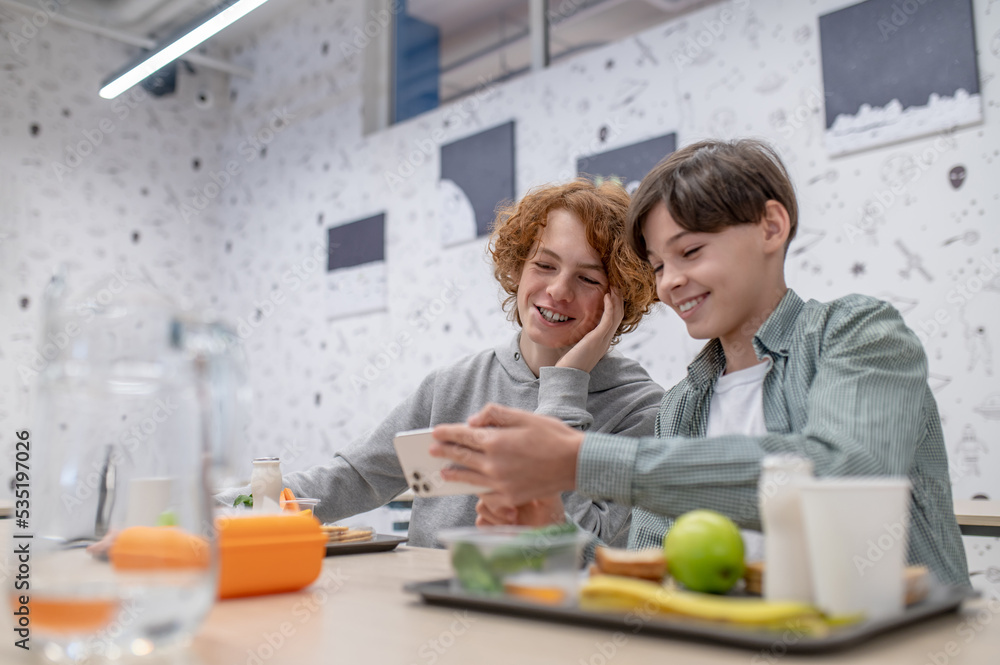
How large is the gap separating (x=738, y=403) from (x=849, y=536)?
0.74m

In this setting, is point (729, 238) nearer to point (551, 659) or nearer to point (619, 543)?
point (619, 543)

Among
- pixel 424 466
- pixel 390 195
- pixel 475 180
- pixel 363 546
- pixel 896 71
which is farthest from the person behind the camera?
pixel 390 195

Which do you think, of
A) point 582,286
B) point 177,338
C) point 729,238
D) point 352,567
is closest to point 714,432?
point 729,238

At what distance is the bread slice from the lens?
2.48ft

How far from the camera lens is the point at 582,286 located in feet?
5.91

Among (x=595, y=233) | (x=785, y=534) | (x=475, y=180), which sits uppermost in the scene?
(x=475, y=180)

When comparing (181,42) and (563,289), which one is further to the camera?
(181,42)

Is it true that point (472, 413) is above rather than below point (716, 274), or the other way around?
below

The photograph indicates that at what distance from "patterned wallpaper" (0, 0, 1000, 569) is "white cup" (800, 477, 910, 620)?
2075 mm

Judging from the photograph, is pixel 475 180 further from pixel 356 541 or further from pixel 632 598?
pixel 632 598

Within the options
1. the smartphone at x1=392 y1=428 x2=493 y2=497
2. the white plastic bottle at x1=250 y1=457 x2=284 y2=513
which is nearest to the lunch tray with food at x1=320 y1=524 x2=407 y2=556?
the white plastic bottle at x1=250 y1=457 x2=284 y2=513

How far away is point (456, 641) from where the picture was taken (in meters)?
0.68

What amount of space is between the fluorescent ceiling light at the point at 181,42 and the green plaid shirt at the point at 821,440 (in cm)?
267

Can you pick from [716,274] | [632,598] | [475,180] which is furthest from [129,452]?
[475,180]
